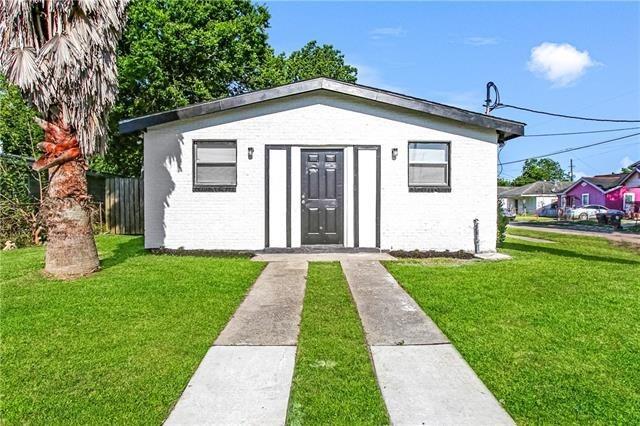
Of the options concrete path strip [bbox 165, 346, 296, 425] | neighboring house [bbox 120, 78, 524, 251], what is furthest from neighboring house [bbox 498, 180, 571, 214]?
concrete path strip [bbox 165, 346, 296, 425]

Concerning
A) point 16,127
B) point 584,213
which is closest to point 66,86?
point 16,127

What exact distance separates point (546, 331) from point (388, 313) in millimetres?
1519

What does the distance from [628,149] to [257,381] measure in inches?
1495

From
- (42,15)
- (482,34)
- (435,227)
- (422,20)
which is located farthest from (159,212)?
(482,34)

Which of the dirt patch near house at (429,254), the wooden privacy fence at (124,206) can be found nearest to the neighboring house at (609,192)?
the dirt patch near house at (429,254)

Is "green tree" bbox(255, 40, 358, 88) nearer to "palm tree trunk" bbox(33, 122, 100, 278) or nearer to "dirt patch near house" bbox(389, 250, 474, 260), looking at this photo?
"dirt patch near house" bbox(389, 250, 474, 260)

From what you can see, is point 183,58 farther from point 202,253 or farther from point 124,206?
point 202,253

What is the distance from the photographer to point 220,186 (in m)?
8.63

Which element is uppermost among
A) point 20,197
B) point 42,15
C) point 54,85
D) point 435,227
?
point 42,15

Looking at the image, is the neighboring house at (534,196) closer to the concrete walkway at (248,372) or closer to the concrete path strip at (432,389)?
the concrete walkway at (248,372)

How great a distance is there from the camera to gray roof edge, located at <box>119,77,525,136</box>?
329 inches

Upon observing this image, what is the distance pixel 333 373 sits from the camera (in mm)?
2863

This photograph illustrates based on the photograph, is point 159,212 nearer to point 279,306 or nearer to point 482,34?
point 279,306

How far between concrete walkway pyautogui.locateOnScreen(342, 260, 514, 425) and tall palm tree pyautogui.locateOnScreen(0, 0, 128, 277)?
4.49 metres
